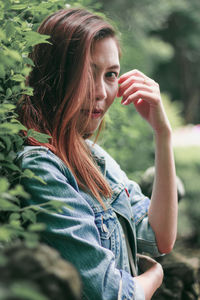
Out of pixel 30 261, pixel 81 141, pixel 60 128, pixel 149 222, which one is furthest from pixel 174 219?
pixel 30 261

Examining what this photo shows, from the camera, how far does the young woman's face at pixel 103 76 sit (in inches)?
59.1

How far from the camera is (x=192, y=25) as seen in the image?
7.54 meters

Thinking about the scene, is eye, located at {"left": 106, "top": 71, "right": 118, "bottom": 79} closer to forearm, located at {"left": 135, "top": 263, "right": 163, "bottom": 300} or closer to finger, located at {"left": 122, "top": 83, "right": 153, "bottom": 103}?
finger, located at {"left": 122, "top": 83, "right": 153, "bottom": 103}

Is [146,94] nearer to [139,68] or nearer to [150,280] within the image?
[150,280]

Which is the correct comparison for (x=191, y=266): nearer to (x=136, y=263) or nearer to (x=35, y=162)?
(x=136, y=263)

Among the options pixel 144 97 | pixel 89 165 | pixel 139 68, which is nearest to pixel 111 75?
pixel 144 97

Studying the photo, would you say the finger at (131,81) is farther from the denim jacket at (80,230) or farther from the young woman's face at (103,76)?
the denim jacket at (80,230)

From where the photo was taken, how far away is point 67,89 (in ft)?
4.75

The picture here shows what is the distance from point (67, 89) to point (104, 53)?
0.22m

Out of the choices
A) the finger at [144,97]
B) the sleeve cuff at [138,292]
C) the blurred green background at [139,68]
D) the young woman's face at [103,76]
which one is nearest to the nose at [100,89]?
the young woman's face at [103,76]

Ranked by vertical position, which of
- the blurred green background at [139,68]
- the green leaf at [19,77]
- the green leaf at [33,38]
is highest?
the green leaf at [33,38]

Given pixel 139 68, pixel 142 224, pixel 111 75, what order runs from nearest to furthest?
pixel 111 75
pixel 142 224
pixel 139 68

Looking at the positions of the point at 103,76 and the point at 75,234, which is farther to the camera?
the point at 103,76

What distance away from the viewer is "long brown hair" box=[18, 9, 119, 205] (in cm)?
143
